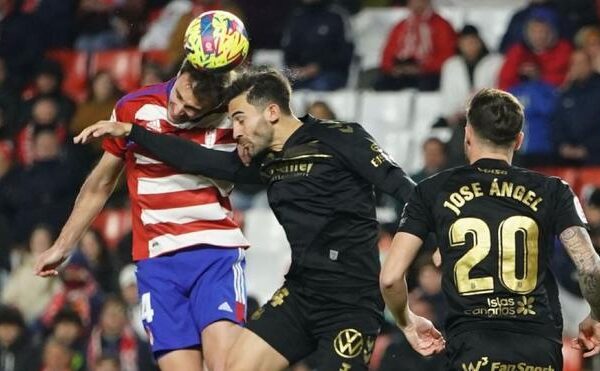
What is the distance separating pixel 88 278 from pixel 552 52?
15.7ft

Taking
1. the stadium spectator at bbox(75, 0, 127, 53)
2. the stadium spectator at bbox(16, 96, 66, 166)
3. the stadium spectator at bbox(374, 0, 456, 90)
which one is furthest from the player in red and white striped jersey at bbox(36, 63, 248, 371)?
the stadium spectator at bbox(75, 0, 127, 53)

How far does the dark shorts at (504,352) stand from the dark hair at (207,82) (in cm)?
203

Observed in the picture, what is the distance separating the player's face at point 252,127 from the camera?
823cm

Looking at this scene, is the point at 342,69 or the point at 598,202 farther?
the point at 342,69

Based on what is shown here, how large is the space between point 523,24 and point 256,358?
8152mm

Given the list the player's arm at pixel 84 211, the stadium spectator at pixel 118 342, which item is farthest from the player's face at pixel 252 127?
the stadium spectator at pixel 118 342

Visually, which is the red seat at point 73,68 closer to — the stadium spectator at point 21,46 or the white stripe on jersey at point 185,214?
the stadium spectator at point 21,46

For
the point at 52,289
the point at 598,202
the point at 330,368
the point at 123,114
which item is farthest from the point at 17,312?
the point at 330,368

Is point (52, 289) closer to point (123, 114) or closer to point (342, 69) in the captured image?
point (342, 69)

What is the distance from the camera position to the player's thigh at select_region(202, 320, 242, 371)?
27.7 ft

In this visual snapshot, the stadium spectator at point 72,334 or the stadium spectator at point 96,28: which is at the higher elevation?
the stadium spectator at point 96,28

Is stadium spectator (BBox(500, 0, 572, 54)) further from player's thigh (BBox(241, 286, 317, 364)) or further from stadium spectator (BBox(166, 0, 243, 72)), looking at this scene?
player's thigh (BBox(241, 286, 317, 364))

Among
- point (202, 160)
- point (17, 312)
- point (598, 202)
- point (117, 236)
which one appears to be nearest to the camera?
point (202, 160)

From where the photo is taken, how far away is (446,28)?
15953 millimetres
